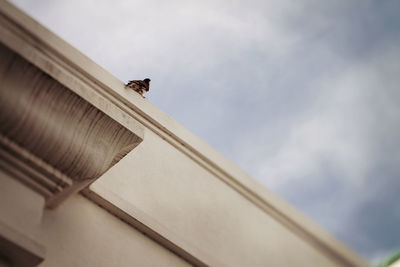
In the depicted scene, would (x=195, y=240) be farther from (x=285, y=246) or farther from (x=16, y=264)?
(x=16, y=264)

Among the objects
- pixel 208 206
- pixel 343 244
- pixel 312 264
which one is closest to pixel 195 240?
pixel 208 206

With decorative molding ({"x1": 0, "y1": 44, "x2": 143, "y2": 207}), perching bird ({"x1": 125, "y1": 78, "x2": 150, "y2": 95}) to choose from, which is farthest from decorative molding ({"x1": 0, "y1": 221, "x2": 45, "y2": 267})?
perching bird ({"x1": 125, "y1": 78, "x2": 150, "y2": 95})

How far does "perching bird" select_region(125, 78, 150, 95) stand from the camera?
4.22 meters

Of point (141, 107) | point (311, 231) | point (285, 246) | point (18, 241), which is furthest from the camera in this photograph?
point (311, 231)

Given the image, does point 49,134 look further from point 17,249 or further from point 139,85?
Answer: point 139,85

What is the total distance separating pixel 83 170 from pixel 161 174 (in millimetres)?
1562

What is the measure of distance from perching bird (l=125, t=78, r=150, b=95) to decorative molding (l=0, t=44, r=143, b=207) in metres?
1.59

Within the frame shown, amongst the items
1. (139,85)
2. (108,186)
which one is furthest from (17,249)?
(139,85)

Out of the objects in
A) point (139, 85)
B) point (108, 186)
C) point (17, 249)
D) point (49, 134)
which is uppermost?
point (139, 85)

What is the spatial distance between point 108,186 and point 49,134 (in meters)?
1.16

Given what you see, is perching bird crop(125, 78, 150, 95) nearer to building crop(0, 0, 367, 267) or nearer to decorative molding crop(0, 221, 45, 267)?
building crop(0, 0, 367, 267)

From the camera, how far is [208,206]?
171 inches

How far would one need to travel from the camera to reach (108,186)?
351 centimetres

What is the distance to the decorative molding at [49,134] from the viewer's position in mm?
2311
